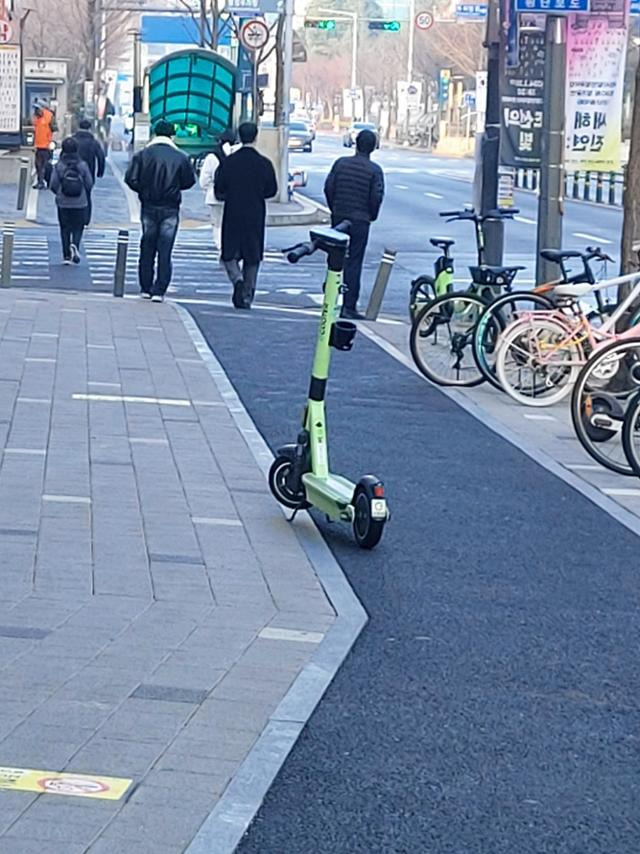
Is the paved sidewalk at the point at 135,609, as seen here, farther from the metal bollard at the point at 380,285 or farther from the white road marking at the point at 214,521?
the metal bollard at the point at 380,285

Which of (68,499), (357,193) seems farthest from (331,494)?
(357,193)

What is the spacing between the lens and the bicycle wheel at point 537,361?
11836 mm

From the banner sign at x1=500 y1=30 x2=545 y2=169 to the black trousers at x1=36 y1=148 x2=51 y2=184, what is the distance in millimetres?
24953

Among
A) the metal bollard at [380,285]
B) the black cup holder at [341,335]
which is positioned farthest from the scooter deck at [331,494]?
the metal bollard at [380,285]

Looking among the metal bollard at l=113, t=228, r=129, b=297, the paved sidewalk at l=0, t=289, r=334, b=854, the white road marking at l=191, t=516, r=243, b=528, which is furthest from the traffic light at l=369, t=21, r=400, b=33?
the white road marking at l=191, t=516, r=243, b=528

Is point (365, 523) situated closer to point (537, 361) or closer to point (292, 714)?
point (292, 714)

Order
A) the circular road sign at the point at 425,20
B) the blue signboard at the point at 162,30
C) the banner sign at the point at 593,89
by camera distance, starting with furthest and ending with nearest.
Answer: the blue signboard at the point at 162,30, the circular road sign at the point at 425,20, the banner sign at the point at 593,89

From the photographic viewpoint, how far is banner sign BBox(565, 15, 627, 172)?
1463 centimetres

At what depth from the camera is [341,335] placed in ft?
25.6

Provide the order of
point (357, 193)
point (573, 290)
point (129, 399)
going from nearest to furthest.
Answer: point (129, 399), point (573, 290), point (357, 193)

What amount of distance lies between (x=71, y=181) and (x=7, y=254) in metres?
3.28


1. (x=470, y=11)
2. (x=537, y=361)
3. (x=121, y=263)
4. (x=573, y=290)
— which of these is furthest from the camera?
(x=470, y=11)

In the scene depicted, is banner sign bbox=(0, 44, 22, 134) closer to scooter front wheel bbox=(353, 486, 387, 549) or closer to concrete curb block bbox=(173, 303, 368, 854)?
concrete curb block bbox=(173, 303, 368, 854)

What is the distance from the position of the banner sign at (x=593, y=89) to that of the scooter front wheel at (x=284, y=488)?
7222 mm
